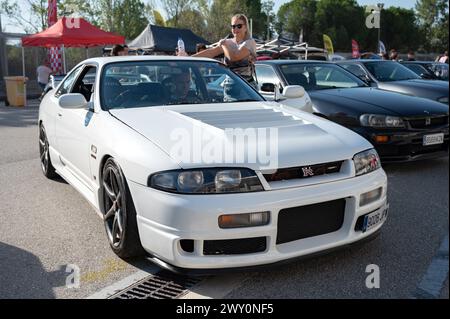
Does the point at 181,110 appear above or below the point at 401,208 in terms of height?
above

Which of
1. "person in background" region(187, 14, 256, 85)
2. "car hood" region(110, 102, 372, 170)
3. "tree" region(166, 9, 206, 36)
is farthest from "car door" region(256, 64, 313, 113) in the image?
"tree" region(166, 9, 206, 36)

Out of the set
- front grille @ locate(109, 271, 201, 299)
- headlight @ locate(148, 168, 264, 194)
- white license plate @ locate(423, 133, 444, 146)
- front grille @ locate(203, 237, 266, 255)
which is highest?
headlight @ locate(148, 168, 264, 194)

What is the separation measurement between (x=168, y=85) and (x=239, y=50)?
1.89 metres

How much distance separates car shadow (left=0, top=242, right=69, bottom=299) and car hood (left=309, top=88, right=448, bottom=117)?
3.94 m

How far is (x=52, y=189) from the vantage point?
4977 mm

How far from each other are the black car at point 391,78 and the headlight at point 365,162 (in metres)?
4.69

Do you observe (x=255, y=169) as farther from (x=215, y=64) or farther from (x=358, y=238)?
(x=215, y=64)

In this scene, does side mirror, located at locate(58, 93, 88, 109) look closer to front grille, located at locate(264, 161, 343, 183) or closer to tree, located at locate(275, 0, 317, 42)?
front grille, located at locate(264, 161, 343, 183)

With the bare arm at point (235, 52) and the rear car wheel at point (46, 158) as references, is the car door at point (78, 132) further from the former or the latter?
the bare arm at point (235, 52)

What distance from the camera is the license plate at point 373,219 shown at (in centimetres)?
295

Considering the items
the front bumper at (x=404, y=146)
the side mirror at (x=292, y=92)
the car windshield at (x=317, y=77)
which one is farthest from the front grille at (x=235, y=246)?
the car windshield at (x=317, y=77)

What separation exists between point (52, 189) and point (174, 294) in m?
2.80

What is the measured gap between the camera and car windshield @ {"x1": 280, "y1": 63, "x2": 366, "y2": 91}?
21.7 feet
